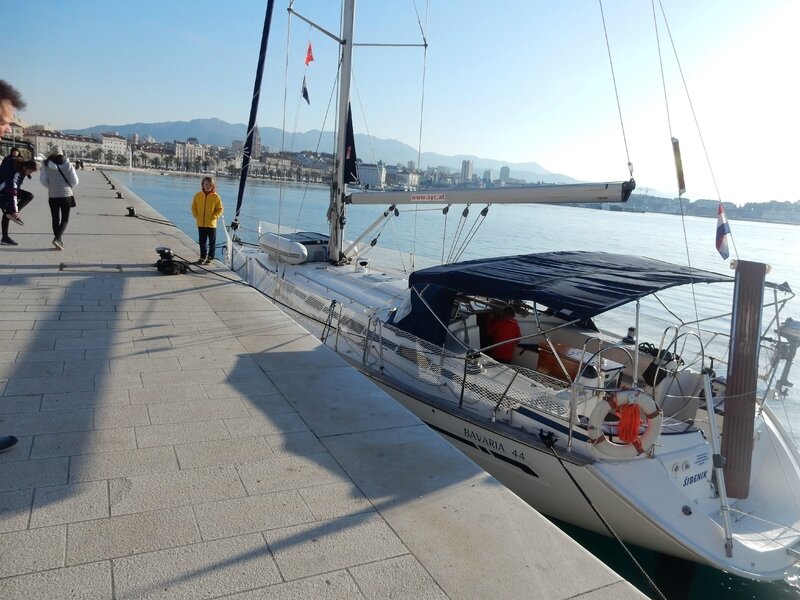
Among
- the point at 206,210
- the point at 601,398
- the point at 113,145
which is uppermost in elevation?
the point at 113,145

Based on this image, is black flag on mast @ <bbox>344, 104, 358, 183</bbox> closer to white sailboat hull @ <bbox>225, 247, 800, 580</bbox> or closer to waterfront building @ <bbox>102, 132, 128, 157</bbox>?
white sailboat hull @ <bbox>225, 247, 800, 580</bbox>

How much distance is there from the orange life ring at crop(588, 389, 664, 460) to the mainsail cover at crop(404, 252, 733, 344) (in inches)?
30.1

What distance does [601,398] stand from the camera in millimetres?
4898

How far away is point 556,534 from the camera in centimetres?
299

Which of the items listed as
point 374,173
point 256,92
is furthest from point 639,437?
point 374,173

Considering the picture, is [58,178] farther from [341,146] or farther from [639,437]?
[639,437]

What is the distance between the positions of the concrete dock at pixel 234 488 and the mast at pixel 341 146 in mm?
6133

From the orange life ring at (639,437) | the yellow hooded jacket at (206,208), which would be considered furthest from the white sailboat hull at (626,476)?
the yellow hooded jacket at (206,208)

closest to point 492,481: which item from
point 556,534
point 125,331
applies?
point 556,534

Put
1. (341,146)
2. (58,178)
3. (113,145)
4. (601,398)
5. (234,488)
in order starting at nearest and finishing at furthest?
(234,488) < (601,398) < (58,178) < (341,146) < (113,145)

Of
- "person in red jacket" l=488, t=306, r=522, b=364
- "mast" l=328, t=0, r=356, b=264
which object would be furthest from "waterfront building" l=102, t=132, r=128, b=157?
"person in red jacket" l=488, t=306, r=522, b=364

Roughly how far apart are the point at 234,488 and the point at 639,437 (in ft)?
11.4

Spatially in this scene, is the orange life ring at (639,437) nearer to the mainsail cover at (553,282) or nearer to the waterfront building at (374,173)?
the mainsail cover at (553,282)

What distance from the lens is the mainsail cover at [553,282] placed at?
17.0 feet
